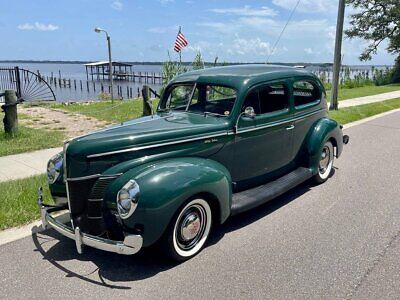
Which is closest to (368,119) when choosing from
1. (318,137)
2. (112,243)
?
(318,137)

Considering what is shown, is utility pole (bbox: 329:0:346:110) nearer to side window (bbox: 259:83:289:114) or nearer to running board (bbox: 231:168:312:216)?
running board (bbox: 231:168:312:216)

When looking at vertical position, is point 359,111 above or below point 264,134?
below

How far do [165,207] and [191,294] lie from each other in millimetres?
761

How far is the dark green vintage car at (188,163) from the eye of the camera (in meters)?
3.36

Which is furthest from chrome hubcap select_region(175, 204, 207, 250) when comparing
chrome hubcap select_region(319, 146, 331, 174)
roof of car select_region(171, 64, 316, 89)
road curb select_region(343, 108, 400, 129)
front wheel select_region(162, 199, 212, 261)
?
road curb select_region(343, 108, 400, 129)

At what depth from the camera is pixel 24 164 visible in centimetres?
682

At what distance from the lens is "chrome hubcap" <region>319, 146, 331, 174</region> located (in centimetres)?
602

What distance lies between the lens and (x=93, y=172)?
140 inches

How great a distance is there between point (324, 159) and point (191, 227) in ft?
10.6

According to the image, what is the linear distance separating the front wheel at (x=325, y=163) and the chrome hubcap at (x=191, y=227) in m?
2.73

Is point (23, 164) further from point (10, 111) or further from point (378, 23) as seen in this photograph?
point (378, 23)

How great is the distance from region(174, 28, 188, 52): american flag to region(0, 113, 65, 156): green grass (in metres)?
7.74

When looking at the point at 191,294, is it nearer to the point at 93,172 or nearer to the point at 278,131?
the point at 93,172

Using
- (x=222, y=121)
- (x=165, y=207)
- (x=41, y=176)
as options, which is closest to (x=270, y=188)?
(x=222, y=121)
